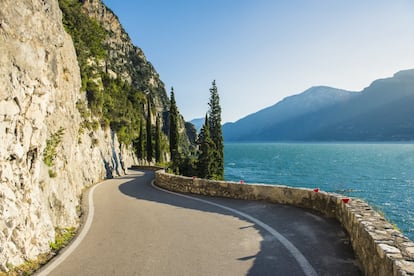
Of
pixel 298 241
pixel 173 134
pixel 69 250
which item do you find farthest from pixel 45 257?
pixel 173 134

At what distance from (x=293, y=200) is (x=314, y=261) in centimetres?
478

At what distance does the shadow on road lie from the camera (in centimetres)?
540

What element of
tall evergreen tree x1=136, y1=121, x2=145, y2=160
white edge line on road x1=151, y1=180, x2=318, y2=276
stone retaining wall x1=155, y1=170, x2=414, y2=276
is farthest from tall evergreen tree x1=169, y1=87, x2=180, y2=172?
white edge line on road x1=151, y1=180, x2=318, y2=276

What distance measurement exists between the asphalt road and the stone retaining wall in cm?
40

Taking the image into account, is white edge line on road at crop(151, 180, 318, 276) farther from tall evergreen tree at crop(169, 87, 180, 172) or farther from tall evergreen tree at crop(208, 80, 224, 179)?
tall evergreen tree at crop(208, 80, 224, 179)

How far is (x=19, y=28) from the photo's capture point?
7.57 m

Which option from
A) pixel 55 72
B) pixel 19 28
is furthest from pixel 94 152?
pixel 19 28

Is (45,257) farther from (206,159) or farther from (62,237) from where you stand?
(206,159)

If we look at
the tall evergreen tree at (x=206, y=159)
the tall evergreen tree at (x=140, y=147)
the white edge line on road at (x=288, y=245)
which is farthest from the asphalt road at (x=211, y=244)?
the tall evergreen tree at (x=140, y=147)

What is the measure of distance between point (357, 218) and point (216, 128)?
42.7m

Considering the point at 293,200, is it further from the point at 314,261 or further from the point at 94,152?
the point at 94,152

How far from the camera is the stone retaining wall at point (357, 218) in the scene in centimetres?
409

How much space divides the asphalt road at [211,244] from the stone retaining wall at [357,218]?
15.9 inches

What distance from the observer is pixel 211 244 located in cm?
696
